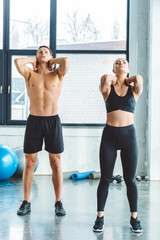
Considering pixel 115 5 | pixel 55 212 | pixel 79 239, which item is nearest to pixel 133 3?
pixel 115 5

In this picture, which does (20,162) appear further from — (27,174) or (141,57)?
(141,57)

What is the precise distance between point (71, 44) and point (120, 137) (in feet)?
9.69

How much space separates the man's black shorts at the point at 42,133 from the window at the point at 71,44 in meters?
2.12

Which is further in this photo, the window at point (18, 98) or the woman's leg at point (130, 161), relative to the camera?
the window at point (18, 98)

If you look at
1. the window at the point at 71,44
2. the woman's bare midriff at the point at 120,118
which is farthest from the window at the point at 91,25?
the woman's bare midriff at the point at 120,118

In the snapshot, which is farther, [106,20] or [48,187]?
[106,20]

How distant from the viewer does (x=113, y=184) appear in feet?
15.3

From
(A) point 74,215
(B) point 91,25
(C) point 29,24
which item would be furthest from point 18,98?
(A) point 74,215

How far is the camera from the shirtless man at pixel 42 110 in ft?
10.4

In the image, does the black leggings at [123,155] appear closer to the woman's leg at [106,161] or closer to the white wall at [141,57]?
the woman's leg at [106,161]

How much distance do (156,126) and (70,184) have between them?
1522 millimetres

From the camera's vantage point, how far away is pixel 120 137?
107 inches

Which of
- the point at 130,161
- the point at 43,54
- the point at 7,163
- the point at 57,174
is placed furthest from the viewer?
the point at 7,163

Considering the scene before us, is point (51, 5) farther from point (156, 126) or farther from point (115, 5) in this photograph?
point (156, 126)
